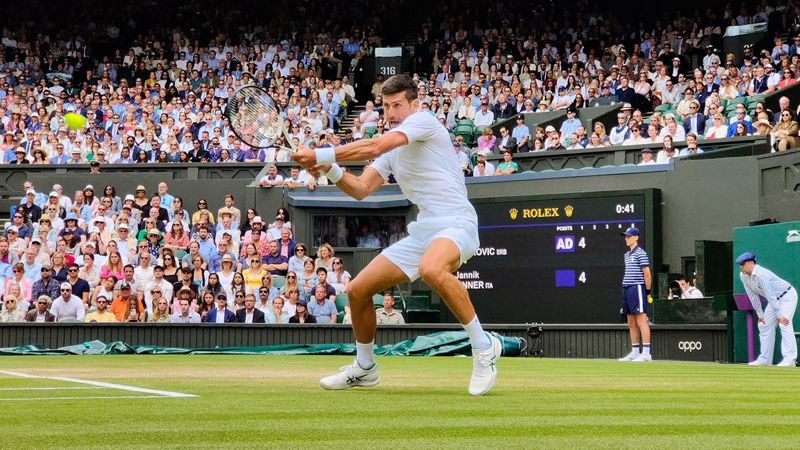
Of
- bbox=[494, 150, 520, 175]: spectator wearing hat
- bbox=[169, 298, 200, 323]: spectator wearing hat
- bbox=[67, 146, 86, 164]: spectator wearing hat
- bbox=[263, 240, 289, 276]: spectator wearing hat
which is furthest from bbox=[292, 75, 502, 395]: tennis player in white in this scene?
bbox=[67, 146, 86, 164]: spectator wearing hat

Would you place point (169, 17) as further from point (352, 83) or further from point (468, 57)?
point (468, 57)

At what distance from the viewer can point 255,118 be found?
8891 mm

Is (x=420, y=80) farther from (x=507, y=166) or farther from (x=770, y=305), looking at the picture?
(x=770, y=305)

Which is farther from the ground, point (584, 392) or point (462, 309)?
point (462, 309)

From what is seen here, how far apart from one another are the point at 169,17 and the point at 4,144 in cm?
1326

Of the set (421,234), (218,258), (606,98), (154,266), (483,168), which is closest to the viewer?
(421,234)

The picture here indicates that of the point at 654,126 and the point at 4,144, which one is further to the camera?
the point at 4,144

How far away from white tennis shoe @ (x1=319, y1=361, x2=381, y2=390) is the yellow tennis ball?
20.8 metres

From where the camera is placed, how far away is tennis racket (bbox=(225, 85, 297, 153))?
8695 mm

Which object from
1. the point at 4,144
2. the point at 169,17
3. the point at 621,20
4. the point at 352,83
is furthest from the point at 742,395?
the point at 169,17

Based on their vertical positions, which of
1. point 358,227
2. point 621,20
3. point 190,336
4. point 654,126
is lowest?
point 190,336

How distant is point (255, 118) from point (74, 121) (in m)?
19.1

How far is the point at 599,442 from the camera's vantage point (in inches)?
171

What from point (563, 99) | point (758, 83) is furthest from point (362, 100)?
point (758, 83)
